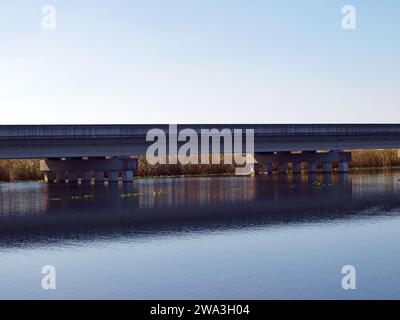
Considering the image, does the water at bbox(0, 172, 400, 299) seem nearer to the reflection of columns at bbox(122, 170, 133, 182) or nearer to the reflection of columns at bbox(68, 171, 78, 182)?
the reflection of columns at bbox(122, 170, 133, 182)

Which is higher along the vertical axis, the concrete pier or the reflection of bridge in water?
the concrete pier

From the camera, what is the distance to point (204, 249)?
2269cm

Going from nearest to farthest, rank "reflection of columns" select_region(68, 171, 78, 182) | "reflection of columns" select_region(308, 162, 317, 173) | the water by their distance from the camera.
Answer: the water < "reflection of columns" select_region(68, 171, 78, 182) < "reflection of columns" select_region(308, 162, 317, 173)

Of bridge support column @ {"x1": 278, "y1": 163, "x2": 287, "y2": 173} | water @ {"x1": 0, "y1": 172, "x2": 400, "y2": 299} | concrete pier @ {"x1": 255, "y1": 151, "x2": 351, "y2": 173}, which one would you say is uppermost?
Answer: concrete pier @ {"x1": 255, "y1": 151, "x2": 351, "y2": 173}

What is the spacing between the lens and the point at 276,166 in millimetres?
100188

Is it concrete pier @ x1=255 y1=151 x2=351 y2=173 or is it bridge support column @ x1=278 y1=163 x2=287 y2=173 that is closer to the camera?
concrete pier @ x1=255 y1=151 x2=351 y2=173

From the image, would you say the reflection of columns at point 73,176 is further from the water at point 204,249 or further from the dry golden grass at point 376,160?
the dry golden grass at point 376,160

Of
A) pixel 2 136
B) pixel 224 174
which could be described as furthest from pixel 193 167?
pixel 2 136

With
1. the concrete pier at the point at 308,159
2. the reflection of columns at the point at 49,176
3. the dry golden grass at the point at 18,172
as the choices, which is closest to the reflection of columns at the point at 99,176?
the reflection of columns at the point at 49,176

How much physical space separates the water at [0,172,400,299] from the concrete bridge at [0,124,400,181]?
23.7 m

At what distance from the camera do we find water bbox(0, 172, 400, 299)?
54.3 feet

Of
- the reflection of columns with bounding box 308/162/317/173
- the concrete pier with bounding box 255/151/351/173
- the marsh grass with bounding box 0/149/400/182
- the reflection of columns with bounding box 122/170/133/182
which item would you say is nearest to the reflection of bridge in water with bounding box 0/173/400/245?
the reflection of columns with bounding box 122/170/133/182

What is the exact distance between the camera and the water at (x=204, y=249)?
1655 cm
